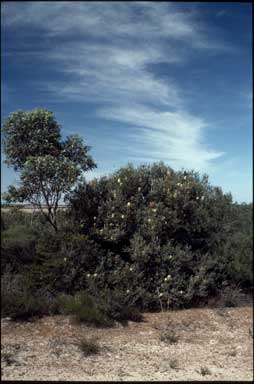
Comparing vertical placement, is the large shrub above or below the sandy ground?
above

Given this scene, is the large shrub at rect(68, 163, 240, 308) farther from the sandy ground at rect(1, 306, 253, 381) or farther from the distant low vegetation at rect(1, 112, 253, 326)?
the sandy ground at rect(1, 306, 253, 381)

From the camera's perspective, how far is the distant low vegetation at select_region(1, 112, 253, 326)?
17.3 ft

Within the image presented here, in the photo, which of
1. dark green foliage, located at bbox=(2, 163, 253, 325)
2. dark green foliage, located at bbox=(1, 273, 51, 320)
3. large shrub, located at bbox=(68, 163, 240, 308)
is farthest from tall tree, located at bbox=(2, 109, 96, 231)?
dark green foliage, located at bbox=(1, 273, 51, 320)

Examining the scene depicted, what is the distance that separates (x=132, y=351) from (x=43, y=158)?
→ 395cm

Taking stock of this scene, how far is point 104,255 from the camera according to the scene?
7074mm

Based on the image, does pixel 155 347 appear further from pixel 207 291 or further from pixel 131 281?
pixel 207 291

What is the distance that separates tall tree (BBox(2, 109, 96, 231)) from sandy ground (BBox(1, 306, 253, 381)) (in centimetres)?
274

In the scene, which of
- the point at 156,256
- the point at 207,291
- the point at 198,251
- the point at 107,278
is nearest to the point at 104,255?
the point at 107,278

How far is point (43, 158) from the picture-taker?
3846mm

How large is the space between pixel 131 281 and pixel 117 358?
149cm

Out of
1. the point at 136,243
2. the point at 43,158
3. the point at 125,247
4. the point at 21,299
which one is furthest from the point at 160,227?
the point at 43,158

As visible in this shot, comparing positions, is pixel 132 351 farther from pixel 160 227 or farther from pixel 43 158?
pixel 43 158

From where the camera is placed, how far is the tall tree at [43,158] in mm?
3791

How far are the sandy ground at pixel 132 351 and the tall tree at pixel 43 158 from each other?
2.74 meters
